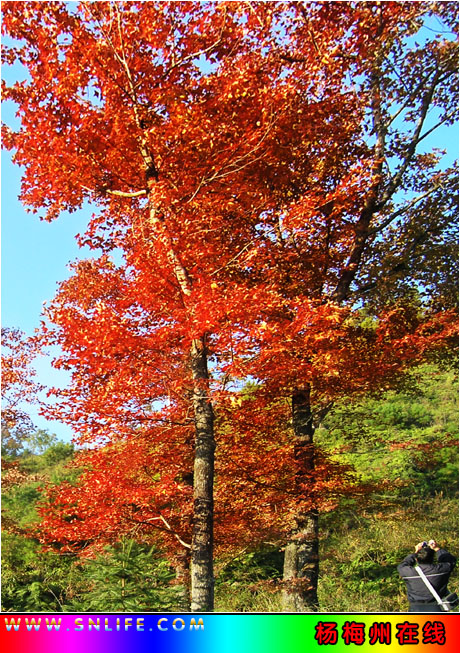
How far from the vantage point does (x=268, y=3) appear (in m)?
10.9

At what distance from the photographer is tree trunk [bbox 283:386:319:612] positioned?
34.0 feet

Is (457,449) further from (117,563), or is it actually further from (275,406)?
(117,563)

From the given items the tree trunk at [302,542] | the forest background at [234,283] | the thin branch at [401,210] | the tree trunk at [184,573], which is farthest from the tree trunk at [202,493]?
the thin branch at [401,210]

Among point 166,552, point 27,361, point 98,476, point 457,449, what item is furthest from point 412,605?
point 457,449

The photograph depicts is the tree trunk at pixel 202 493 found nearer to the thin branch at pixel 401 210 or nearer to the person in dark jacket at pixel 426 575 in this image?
the person in dark jacket at pixel 426 575

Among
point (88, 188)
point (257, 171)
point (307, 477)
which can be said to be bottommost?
point (307, 477)

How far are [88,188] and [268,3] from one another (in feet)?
17.7

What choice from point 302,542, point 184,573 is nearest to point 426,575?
point 302,542

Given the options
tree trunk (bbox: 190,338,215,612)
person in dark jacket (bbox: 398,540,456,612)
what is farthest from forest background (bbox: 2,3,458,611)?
person in dark jacket (bbox: 398,540,456,612)

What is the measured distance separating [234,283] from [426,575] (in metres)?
4.96

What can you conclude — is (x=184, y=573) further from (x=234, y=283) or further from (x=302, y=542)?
(x=234, y=283)

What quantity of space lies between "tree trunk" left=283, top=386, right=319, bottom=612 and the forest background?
0.04m

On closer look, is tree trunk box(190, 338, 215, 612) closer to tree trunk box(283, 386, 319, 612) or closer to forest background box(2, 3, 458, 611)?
forest background box(2, 3, 458, 611)

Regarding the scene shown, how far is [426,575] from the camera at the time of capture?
6406 millimetres
